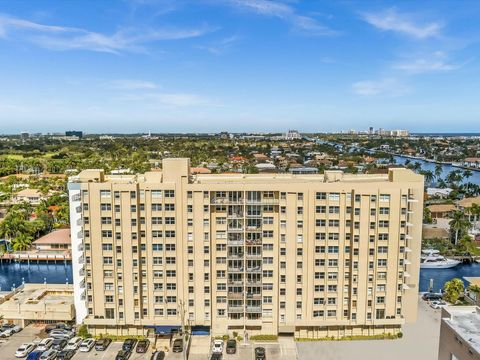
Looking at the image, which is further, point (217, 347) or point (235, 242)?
point (235, 242)

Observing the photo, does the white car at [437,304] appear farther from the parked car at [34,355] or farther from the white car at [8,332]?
the white car at [8,332]

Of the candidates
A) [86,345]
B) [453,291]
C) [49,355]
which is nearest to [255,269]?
[86,345]

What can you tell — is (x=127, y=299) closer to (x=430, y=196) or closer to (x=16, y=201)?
(x=16, y=201)

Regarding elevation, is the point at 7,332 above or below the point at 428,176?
below

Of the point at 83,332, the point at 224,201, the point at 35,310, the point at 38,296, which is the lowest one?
the point at 83,332

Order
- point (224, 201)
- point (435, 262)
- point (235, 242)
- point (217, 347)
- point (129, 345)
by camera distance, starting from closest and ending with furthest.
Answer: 1. point (217, 347)
2. point (129, 345)
3. point (224, 201)
4. point (235, 242)
5. point (435, 262)

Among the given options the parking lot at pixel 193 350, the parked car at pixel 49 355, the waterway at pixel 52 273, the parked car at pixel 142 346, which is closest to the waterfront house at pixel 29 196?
the waterway at pixel 52 273

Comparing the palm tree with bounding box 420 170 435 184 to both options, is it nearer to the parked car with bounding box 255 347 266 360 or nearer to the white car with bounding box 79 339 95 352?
the parked car with bounding box 255 347 266 360

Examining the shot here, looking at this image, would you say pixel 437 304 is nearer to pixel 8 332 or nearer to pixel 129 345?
pixel 129 345
